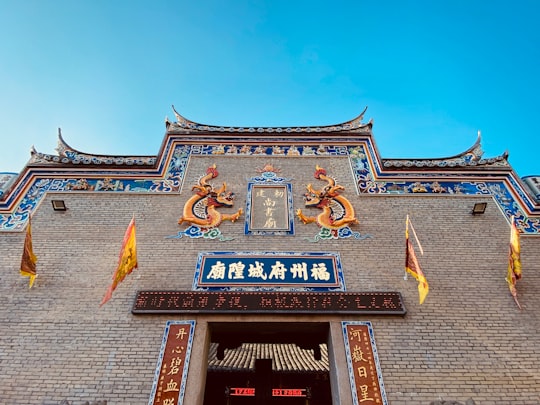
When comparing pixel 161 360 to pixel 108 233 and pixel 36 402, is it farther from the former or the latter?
pixel 108 233

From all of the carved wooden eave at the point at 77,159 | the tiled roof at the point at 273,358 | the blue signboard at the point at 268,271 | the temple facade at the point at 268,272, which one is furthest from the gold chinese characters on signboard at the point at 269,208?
the tiled roof at the point at 273,358

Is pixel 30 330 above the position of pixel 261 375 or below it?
below

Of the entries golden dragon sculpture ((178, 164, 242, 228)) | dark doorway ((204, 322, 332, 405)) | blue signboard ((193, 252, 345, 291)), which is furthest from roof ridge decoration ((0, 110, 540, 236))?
dark doorway ((204, 322, 332, 405))

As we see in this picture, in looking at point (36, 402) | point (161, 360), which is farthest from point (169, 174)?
point (36, 402)

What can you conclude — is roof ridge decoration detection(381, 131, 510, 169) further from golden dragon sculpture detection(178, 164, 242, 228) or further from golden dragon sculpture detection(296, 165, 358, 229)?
golden dragon sculpture detection(178, 164, 242, 228)

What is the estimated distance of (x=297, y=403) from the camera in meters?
8.80

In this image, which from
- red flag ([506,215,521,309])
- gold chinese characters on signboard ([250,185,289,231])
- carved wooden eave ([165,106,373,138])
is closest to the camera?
red flag ([506,215,521,309])

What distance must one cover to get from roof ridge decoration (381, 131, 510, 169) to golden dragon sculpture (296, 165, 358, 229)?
1244mm

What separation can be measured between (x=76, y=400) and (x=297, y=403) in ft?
18.1

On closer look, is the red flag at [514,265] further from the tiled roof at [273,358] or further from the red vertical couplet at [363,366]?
the tiled roof at [273,358]

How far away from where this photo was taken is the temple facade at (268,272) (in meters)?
4.89

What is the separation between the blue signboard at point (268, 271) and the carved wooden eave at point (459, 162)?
273 cm

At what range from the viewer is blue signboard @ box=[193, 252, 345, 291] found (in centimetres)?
573

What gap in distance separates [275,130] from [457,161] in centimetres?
380
